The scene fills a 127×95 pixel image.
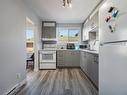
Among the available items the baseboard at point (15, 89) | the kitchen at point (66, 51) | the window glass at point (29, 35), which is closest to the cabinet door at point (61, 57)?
the kitchen at point (66, 51)

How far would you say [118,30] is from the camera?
4.92ft

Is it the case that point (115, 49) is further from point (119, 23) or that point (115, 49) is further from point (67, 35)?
point (67, 35)

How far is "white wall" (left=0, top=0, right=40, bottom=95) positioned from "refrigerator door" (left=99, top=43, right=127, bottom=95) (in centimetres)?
200

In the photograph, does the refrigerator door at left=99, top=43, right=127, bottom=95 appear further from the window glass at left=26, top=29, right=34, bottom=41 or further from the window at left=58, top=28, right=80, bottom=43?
the window glass at left=26, top=29, right=34, bottom=41

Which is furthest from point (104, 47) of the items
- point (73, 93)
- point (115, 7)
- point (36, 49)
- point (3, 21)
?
point (36, 49)

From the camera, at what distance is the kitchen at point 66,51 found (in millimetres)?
1541

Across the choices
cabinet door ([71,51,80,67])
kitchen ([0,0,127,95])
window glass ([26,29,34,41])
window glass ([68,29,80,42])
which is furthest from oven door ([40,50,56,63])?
window glass ([26,29,34,41])

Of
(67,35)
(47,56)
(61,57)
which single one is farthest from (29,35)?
(61,57)

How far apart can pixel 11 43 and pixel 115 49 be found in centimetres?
251

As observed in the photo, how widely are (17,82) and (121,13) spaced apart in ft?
10.4

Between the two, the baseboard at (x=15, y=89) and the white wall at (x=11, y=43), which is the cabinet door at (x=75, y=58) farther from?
the baseboard at (x=15, y=89)

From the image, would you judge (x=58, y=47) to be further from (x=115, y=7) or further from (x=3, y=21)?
(x=115, y=7)

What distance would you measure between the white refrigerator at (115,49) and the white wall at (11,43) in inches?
78.2

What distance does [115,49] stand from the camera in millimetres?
1578
